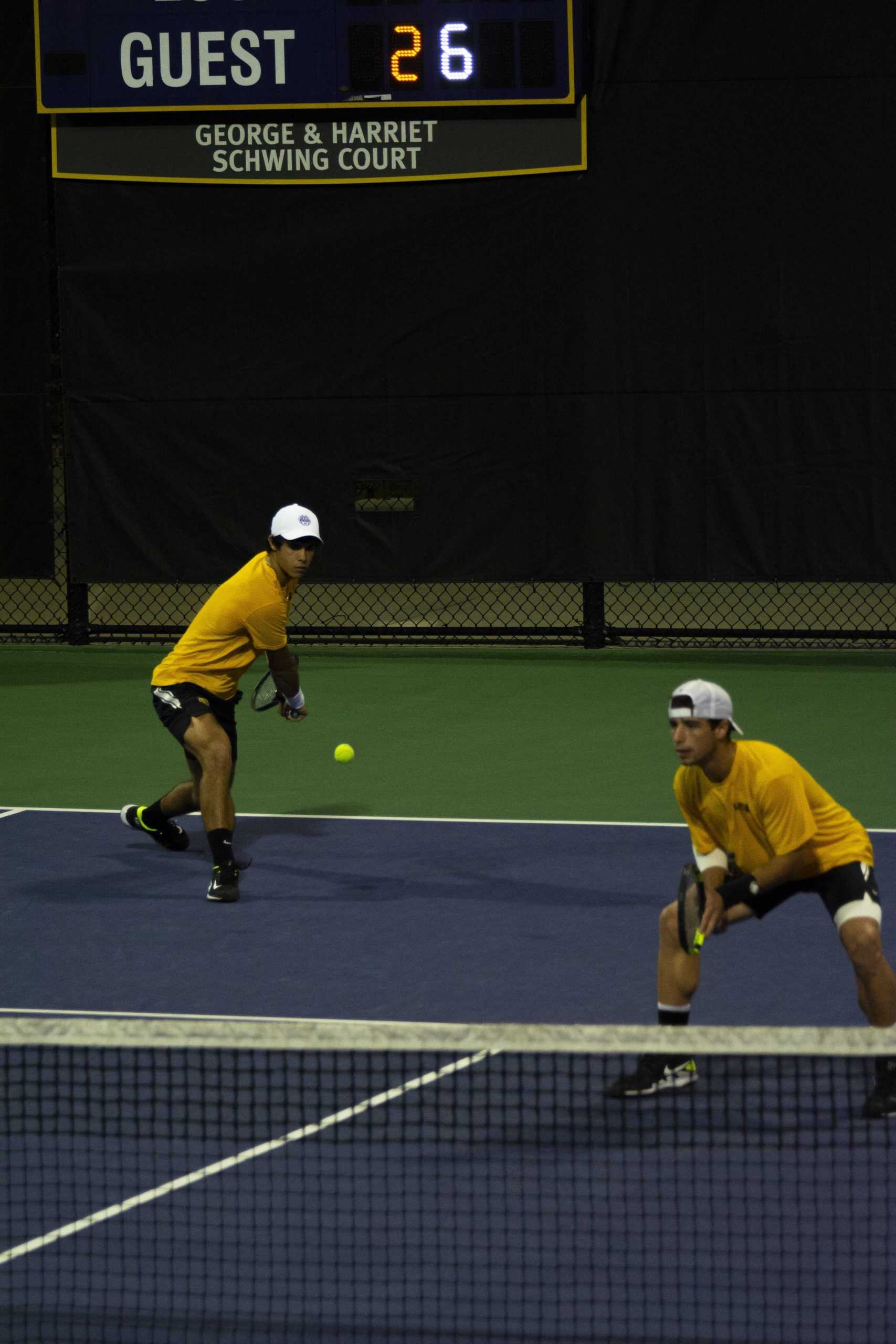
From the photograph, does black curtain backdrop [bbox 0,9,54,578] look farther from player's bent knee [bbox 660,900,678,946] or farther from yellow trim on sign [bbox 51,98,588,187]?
player's bent knee [bbox 660,900,678,946]

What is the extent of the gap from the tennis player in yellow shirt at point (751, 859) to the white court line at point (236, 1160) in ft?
1.71

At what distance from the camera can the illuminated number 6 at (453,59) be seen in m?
13.9

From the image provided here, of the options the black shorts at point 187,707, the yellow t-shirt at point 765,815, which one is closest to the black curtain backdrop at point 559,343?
the black shorts at point 187,707

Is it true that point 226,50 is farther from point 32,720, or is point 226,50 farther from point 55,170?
point 32,720

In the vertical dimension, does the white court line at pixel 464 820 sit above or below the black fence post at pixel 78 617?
below

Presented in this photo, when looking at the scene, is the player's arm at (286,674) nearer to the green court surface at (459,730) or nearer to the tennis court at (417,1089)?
the tennis court at (417,1089)

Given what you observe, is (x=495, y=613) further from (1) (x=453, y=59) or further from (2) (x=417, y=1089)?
(2) (x=417, y=1089)

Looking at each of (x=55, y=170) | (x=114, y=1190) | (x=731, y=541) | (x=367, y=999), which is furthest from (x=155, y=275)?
(x=114, y=1190)

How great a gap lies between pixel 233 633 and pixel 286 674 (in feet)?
1.01

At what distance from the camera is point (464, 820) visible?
9516mm

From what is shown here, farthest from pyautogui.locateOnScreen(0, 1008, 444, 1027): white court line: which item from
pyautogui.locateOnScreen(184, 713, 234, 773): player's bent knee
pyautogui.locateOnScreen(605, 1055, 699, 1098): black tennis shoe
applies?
pyautogui.locateOnScreen(184, 713, 234, 773): player's bent knee

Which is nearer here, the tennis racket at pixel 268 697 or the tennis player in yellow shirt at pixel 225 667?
the tennis player in yellow shirt at pixel 225 667

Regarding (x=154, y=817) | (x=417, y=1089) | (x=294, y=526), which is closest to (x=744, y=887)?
(x=417, y=1089)

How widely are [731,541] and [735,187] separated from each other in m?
2.49
